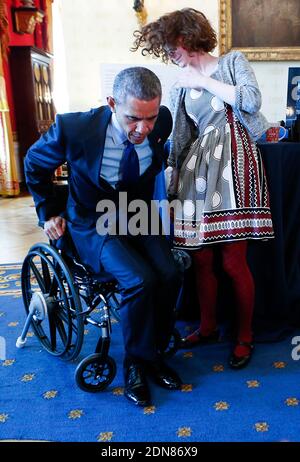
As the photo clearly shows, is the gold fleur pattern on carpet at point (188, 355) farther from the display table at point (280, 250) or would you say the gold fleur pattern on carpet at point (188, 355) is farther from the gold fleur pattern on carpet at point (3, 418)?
the gold fleur pattern on carpet at point (3, 418)

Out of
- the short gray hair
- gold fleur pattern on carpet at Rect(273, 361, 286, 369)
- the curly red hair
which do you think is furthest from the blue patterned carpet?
the curly red hair

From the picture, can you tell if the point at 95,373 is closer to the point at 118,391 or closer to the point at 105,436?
the point at 118,391

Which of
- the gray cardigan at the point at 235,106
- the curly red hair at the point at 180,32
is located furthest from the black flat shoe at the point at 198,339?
the curly red hair at the point at 180,32

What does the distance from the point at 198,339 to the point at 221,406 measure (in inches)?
17.6

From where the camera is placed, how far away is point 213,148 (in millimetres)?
1551

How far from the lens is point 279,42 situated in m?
3.83

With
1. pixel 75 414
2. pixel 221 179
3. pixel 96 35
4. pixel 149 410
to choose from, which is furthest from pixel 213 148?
pixel 96 35

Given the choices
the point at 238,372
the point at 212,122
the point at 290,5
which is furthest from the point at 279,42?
the point at 238,372

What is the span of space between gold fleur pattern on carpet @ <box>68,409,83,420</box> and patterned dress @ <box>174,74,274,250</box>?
0.75 metres

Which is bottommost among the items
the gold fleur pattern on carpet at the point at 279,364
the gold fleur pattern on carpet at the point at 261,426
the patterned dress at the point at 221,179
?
the gold fleur pattern on carpet at the point at 279,364

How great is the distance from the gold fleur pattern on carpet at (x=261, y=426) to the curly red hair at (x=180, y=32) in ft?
4.32

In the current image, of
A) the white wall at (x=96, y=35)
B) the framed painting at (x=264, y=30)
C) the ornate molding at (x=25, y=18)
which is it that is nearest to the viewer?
the white wall at (x=96, y=35)

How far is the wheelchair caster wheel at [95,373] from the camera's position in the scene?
4.87ft
